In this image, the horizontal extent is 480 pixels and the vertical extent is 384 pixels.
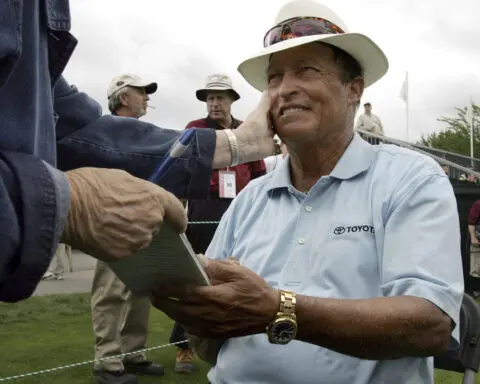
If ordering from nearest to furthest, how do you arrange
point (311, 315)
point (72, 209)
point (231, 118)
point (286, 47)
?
1. point (72, 209)
2. point (311, 315)
3. point (286, 47)
4. point (231, 118)

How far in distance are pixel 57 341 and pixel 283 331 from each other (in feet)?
14.6

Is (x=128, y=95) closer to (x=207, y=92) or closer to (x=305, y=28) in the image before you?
(x=207, y=92)

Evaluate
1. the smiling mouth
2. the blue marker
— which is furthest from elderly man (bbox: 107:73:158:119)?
the blue marker

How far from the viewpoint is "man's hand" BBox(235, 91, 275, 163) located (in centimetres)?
226

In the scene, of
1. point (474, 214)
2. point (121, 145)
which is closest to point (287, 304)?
point (121, 145)

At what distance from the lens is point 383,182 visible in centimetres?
210

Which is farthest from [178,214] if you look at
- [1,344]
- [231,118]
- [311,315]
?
[1,344]

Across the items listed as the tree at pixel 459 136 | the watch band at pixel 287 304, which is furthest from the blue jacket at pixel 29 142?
the tree at pixel 459 136

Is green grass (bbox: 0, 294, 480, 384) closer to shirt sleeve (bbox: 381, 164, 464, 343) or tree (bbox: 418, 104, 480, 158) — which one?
shirt sleeve (bbox: 381, 164, 464, 343)

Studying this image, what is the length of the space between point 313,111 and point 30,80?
134 cm

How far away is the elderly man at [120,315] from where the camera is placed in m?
4.47

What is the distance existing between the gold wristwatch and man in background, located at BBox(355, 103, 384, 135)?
1358cm

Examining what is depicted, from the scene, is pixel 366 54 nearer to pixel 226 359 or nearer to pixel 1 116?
pixel 226 359

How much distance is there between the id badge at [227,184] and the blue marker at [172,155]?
8.94ft
